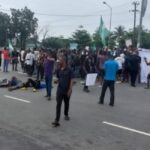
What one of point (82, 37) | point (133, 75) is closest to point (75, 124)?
point (133, 75)

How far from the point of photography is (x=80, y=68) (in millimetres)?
23328

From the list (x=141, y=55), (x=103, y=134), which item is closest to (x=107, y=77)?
(x=103, y=134)

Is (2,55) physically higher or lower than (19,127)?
higher

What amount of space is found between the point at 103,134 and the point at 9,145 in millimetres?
2262

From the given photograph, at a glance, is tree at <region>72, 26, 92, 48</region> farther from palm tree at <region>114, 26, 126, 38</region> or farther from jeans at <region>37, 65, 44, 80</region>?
jeans at <region>37, 65, 44, 80</region>

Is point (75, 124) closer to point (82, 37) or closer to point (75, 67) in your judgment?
point (75, 67)

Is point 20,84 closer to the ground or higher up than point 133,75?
closer to the ground

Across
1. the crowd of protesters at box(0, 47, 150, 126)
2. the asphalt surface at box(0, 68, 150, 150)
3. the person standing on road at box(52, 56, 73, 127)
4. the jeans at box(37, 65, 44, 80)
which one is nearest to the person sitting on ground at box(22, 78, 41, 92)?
the crowd of protesters at box(0, 47, 150, 126)

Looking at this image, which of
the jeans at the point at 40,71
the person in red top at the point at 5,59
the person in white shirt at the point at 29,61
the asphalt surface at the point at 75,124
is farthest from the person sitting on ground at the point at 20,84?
the person in red top at the point at 5,59

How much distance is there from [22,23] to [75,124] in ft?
266

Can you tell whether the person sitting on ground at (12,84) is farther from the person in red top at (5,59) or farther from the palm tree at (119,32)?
the palm tree at (119,32)

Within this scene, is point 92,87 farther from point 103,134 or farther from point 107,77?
point 103,134

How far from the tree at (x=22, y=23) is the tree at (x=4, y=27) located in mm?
1143

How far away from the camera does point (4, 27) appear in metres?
88.4
